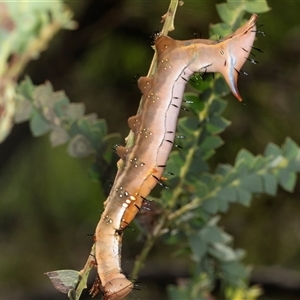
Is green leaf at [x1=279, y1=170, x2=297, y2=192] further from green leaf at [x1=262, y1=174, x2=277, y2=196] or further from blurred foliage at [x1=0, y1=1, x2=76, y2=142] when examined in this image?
blurred foliage at [x1=0, y1=1, x2=76, y2=142]

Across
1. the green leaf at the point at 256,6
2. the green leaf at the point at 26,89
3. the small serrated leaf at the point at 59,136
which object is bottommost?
the small serrated leaf at the point at 59,136

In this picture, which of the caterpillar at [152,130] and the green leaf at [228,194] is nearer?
the caterpillar at [152,130]

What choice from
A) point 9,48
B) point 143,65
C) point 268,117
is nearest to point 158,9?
point 143,65

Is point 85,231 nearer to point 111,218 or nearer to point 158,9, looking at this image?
Result: point 158,9

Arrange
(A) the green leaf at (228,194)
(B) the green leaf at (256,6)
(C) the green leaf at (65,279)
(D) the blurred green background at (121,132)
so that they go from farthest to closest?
(D) the blurred green background at (121,132), (A) the green leaf at (228,194), (B) the green leaf at (256,6), (C) the green leaf at (65,279)

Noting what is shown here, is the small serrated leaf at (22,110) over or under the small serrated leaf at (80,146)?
over

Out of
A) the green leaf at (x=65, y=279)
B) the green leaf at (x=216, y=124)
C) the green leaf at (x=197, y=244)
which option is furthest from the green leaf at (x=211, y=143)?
the green leaf at (x=65, y=279)

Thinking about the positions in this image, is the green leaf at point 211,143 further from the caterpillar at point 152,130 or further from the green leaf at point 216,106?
the caterpillar at point 152,130

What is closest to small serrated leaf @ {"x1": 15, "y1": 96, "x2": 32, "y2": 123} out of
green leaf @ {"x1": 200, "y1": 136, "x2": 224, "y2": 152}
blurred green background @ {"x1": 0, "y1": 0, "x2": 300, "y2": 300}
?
green leaf @ {"x1": 200, "y1": 136, "x2": 224, "y2": 152}
